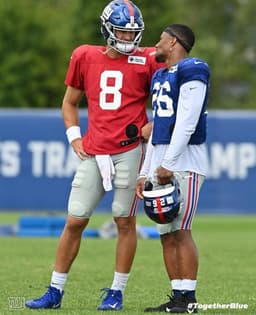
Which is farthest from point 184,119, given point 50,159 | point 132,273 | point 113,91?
point 50,159

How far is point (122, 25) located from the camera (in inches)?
348

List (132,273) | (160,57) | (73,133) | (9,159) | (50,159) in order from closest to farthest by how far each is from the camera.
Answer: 1. (160,57)
2. (73,133)
3. (132,273)
4. (9,159)
5. (50,159)

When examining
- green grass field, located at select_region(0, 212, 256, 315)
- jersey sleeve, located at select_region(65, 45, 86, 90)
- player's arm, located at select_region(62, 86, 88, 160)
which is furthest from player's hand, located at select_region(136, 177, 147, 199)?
jersey sleeve, located at select_region(65, 45, 86, 90)

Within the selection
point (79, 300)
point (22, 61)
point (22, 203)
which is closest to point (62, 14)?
point (22, 61)

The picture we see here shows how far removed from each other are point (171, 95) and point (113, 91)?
588mm

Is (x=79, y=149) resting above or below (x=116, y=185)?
above

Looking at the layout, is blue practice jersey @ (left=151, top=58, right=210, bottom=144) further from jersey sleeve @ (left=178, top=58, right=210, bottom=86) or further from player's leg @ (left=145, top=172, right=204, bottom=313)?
player's leg @ (left=145, top=172, right=204, bottom=313)

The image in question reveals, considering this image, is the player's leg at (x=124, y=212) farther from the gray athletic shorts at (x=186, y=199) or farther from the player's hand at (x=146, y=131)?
the gray athletic shorts at (x=186, y=199)

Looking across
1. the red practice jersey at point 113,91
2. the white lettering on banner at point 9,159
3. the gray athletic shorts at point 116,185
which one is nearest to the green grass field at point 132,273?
the gray athletic shorts at point 116,185

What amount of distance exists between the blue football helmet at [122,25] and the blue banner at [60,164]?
12.3 metres

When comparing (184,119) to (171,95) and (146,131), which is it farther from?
(146,131)

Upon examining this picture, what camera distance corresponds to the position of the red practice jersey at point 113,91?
8898 millimetres

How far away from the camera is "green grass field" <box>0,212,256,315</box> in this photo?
30.2 feet

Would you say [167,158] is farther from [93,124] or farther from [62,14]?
[62,14]
